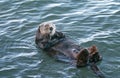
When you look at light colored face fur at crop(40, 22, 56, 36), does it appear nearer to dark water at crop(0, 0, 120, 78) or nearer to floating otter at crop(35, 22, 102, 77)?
floating otter at crop(35, 22, 102, 77)

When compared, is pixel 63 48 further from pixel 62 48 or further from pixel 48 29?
pixel 48 29

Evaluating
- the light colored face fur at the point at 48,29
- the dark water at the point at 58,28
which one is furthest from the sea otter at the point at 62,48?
the dark water at the point at 58,28

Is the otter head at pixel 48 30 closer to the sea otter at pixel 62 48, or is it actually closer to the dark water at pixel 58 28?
the sea otter at pixel 62 48

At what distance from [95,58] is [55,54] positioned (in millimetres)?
1276

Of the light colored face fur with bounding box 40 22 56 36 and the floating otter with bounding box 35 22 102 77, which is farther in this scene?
the light colored face fur with bounding box 40 22 56 36

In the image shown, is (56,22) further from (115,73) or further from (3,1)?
(115,73)

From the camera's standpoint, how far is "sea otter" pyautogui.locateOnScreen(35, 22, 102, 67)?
7.98 m

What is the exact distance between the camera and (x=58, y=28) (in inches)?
433

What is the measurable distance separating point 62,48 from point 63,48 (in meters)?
0.04

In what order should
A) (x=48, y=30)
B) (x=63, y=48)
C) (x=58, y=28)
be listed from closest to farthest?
(x=63, y=48) → (x=48, y=30) → (x=58, y=28)

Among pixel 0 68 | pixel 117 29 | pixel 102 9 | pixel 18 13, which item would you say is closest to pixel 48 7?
pixel 18 13

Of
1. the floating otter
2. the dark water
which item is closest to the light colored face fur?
the floating otter

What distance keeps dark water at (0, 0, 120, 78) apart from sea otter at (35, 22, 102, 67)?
0.21m

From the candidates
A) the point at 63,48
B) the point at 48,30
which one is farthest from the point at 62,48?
the point at 48,30
